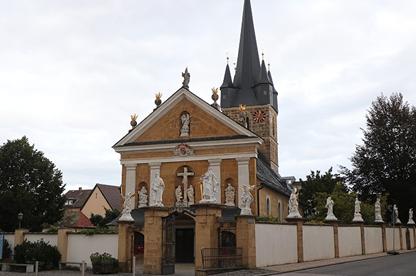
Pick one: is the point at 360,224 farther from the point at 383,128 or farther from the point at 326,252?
the point at 383,128

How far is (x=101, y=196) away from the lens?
7244 cm

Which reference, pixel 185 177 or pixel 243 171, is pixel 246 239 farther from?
pixel 185 177

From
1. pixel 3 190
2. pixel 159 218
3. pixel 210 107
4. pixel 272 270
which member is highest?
pixel 210 107

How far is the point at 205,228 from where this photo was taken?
23.0 meters

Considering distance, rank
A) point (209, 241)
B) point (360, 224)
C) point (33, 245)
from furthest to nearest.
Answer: point (360, 224), point (33, 245), point (209, 241)

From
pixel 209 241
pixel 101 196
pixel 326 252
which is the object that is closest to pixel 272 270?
pixel 209 241

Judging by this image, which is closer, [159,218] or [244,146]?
[159,218]

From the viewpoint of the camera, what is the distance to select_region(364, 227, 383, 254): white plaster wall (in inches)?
1491

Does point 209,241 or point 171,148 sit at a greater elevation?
point 171,148

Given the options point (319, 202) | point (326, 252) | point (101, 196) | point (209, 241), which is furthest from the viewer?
point (101, 196)

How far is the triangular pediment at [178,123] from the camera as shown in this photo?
3794 cm

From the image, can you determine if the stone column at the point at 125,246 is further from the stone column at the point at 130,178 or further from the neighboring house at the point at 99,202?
the neighboring house at the point at 99,202

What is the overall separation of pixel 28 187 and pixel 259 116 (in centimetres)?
2919

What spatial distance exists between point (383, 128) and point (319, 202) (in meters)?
9.22
